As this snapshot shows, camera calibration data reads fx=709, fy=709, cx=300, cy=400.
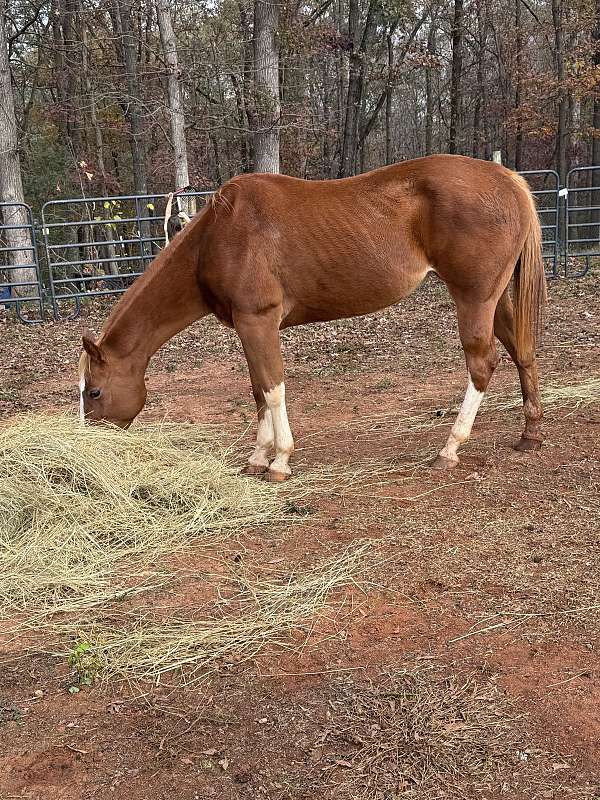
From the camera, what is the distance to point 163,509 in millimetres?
3811

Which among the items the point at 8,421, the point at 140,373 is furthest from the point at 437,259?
the point at 8,421

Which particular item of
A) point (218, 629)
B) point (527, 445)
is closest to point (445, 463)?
point (527, 445)

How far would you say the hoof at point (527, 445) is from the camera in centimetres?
441

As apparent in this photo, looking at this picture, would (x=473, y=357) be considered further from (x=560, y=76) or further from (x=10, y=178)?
(x=560, y=76)

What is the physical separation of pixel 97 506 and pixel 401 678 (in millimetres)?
1993

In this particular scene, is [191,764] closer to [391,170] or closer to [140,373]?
[140,373]

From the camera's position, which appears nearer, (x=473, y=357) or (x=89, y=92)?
(x=473, y=357)

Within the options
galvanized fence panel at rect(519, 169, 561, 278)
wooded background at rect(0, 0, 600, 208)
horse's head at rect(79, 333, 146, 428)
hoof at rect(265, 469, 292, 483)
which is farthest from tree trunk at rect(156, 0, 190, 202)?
hoof at rect(265, 469, 292, 483)

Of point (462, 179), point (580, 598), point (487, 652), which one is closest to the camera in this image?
point (487, 652)

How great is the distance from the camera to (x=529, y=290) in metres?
4.34

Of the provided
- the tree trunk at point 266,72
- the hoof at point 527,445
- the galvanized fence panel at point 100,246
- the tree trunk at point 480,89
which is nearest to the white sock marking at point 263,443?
the hoof at point 527,445

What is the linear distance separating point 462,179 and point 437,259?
47cm

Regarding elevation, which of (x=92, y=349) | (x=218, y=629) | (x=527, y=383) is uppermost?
(x=92, y=349)

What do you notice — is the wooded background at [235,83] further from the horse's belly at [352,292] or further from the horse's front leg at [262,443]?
the horse's front leg at [262,443]
